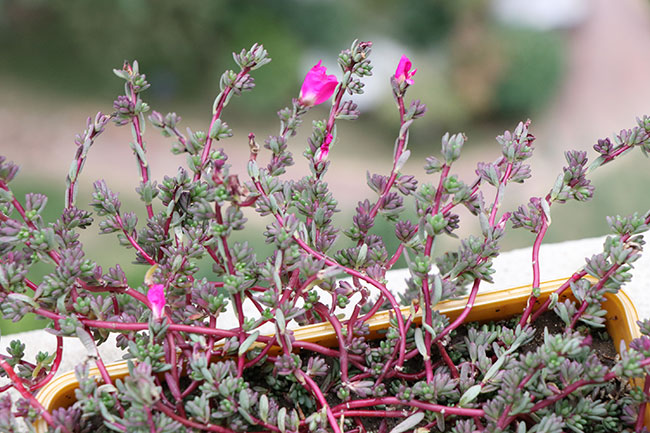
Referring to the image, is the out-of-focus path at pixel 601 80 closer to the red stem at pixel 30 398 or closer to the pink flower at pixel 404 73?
the pink flower at pixel 404 73

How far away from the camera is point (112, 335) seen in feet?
2.71

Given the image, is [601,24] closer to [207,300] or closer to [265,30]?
[265,30]

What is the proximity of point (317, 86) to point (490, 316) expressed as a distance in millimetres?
270

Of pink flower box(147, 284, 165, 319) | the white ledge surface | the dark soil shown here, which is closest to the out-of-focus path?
the white ledge surface

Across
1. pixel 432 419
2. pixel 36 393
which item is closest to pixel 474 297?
pixel 432 419

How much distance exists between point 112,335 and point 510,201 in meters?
1.49

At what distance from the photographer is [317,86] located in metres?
0.62

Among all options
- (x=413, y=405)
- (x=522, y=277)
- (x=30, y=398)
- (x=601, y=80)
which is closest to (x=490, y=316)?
(x=413, y=405)

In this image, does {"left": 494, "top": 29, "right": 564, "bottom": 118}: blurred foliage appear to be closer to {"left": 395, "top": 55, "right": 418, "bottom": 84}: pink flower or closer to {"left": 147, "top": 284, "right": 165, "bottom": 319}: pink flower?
{"left": 395, "top": 55, "right": 418, "bottom": 84}: pink flower

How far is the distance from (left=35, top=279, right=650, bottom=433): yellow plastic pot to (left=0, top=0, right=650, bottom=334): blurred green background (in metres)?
1.70

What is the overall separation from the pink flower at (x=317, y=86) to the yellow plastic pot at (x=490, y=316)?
8.1 inches

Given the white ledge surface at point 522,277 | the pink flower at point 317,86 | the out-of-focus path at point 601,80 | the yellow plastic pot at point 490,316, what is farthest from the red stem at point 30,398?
the out-of-focus path at point 601,80

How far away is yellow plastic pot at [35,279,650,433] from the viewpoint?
569 millimetres

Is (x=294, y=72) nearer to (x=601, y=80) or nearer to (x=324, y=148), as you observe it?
(x=601, y=80)
